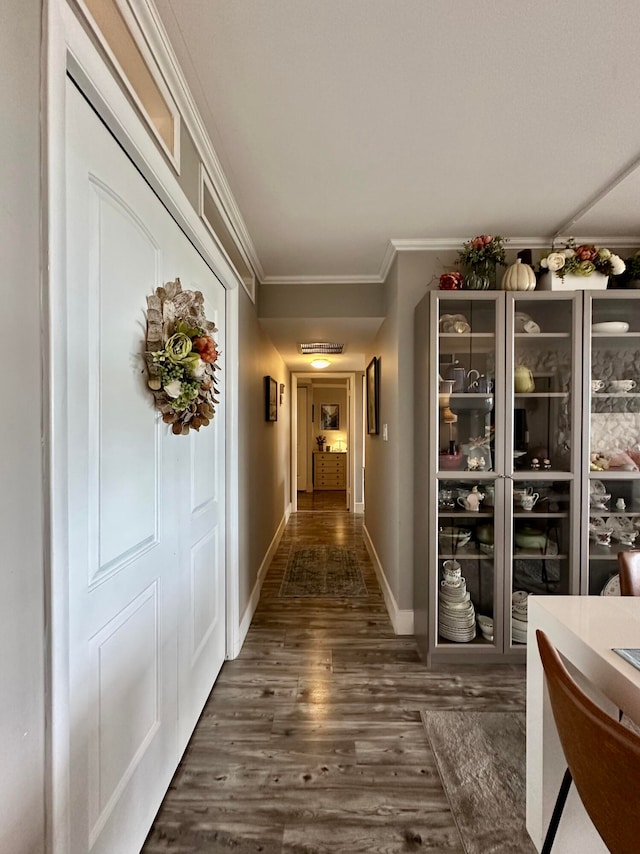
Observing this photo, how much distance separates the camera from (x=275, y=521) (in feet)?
14.5

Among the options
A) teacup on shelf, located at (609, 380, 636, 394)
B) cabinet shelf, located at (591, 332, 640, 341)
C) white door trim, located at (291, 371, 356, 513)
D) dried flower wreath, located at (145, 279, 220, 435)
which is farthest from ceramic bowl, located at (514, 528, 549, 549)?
white door trim, located at (291, 371, 356, 513)

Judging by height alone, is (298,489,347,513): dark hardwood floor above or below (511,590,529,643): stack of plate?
below

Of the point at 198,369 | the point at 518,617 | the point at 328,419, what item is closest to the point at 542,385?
the point at 518,617

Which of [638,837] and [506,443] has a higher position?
[506,443]

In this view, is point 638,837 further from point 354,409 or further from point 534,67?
point 354,409

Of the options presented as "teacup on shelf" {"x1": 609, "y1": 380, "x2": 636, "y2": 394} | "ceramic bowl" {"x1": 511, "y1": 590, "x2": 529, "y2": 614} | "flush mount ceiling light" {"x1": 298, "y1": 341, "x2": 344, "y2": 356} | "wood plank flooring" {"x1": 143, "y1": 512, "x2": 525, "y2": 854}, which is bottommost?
"wood plank flooring" {"x1": 143, "y1": 512, "x2": 525, "y2": 854}

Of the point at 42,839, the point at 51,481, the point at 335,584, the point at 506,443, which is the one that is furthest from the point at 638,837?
the point at 335,584

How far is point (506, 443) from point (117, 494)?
79.9 inches

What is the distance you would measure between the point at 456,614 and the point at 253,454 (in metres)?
1.73

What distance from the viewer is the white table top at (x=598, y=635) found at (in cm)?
92

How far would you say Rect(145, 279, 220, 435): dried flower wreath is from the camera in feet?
4.17

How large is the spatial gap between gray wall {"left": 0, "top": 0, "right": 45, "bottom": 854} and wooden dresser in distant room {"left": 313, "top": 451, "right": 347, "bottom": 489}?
774 cm

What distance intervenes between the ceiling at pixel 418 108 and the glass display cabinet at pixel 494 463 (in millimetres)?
548

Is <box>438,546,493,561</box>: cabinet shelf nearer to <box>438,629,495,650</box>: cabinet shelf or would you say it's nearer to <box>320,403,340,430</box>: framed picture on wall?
<box>438,629,495,650</box>: cabinet shelf
